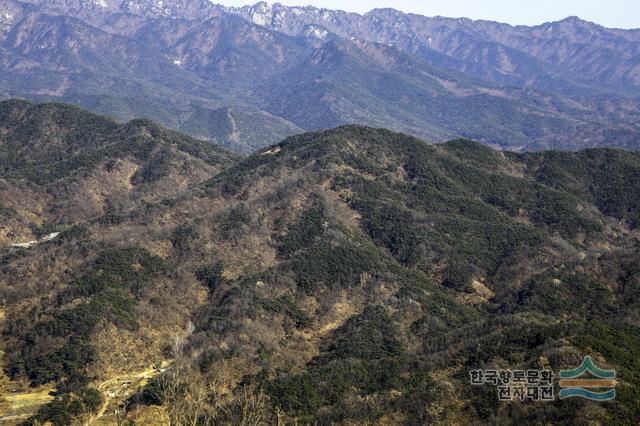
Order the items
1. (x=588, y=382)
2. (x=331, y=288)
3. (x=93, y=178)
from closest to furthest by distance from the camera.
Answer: (x=588, y=382)
(x=331, y=288)
(x=93, y=178)

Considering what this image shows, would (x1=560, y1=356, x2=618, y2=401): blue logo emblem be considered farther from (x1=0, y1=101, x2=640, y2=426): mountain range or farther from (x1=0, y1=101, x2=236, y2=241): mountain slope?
(x1=0, y1=101, x2=236, y2=241): mountain slope

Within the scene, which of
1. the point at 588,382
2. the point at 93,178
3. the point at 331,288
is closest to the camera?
the point at 588,382

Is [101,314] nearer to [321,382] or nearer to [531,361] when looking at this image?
[321,382]

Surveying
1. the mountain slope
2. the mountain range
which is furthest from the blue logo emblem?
the mountain slope

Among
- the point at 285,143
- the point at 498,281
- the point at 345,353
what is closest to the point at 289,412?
the point at 345,353

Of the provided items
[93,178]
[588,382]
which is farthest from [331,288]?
[93,178]

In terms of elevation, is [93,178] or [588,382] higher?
[588,382]

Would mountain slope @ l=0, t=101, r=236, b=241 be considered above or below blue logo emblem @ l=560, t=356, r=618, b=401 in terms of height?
below

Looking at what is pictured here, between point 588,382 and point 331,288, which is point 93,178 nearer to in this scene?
point 331,288

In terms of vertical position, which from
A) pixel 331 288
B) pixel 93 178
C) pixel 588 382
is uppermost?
pixel 588 382

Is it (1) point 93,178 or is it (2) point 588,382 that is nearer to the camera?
(2) point 588,382
